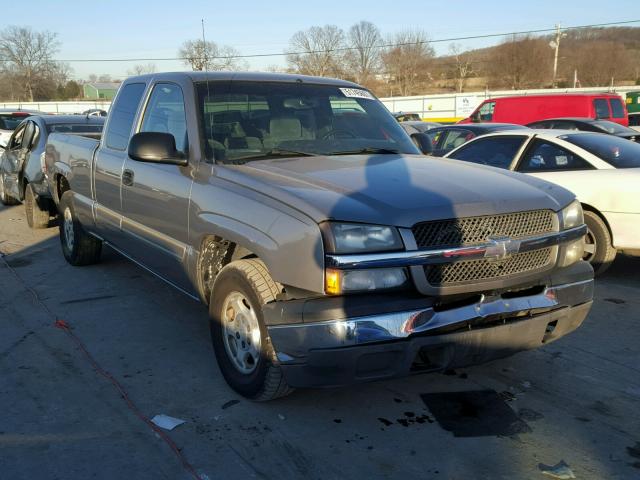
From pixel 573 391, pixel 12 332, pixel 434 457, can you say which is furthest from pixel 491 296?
pixel 12 332

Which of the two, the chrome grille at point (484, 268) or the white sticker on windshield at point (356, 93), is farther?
the white sticker on windshield at point (356, 93)

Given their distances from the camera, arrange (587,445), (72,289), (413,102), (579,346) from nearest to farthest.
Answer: (587,445)
(579,346)
(72,289)
(413,102)

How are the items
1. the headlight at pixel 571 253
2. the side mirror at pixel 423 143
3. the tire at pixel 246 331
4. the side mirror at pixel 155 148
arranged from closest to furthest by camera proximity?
1. the tire at pixel 246 331
2. the headlight at pixel 571 253
3. the side mirror at pixel 155 148
4. the side mirror at pixel 423 143

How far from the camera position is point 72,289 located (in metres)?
6.22

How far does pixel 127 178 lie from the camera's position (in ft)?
16.4

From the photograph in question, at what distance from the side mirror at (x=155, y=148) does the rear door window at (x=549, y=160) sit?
4348 millimetres

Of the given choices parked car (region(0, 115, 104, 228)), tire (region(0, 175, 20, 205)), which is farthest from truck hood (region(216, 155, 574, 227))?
tire (region(0, 175, 20, 205))

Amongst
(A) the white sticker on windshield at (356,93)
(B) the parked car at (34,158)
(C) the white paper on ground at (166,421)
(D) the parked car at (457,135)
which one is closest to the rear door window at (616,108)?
(D) the parked car at (457,135)

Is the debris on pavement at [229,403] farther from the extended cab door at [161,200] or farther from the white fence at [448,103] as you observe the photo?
the white fence at [448,103]

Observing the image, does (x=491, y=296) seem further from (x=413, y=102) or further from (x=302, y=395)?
(x=413, y=102)

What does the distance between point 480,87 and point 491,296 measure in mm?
75493

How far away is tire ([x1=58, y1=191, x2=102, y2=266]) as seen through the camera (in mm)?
6734

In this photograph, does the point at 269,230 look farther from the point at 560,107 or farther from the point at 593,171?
the point at 560,107

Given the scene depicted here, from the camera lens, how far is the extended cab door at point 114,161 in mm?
5242
